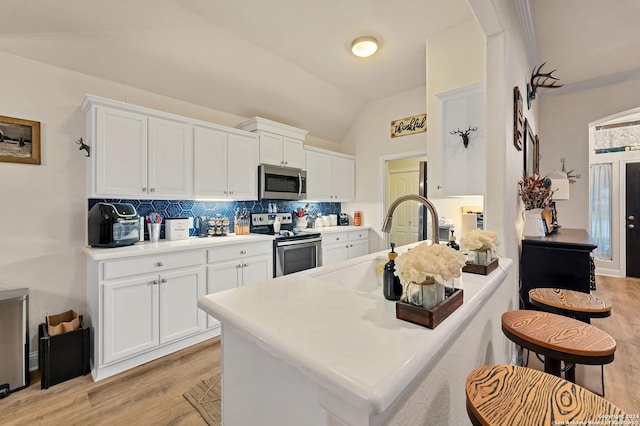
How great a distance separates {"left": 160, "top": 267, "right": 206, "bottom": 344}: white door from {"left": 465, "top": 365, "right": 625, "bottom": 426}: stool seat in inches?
95.4

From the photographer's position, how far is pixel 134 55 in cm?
274

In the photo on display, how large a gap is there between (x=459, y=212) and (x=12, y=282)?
13.8ft

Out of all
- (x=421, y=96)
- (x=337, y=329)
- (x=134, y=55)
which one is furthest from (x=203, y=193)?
(x=421, y=96)

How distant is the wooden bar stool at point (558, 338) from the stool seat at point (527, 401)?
0.33 metres

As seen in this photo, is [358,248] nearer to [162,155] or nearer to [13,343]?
[162,155]

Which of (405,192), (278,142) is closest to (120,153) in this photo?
(278,142)

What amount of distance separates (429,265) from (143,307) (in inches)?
97.4

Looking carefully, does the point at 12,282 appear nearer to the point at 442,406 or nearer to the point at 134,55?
the point at 134,55

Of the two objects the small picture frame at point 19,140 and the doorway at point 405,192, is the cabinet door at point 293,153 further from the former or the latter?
the small picture frame at point 19,140

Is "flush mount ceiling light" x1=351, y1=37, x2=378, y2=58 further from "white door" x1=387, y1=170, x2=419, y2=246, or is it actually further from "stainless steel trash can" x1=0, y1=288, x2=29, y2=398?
"stainless steel trash can" x1=0, y1=288, x2=29, y2=398

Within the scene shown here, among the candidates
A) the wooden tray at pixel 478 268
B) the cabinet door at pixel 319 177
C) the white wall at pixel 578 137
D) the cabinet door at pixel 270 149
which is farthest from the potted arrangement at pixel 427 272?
the white wall at pixel 578 137

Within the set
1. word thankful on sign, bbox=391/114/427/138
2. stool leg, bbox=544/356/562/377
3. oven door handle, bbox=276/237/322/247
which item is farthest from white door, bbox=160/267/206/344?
word thankful on sign, bbox=391/114/427/138

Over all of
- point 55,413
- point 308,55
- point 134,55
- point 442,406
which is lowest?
→ point 55,413

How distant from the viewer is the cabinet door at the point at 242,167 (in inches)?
133
